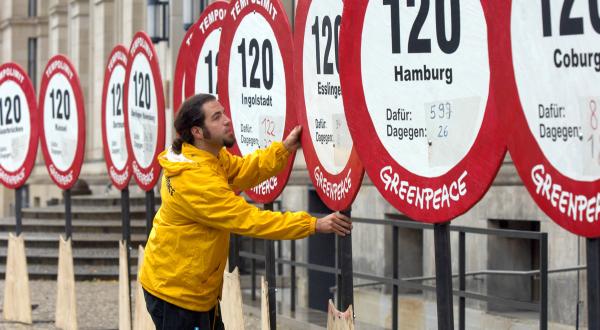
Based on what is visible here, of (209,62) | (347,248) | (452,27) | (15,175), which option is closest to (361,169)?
(347,248)

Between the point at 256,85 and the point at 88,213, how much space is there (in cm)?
1764

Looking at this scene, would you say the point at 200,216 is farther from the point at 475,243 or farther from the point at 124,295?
the point at 475,243

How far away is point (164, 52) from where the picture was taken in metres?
29.7

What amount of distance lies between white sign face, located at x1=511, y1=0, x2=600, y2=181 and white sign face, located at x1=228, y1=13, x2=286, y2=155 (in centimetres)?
325

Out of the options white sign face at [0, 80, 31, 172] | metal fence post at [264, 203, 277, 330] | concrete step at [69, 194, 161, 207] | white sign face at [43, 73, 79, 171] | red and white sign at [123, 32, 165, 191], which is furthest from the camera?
concrete step at [69, 194, 161, 207]

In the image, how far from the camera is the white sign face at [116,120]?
11.9 meters

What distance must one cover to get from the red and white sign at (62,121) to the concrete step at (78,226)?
10076mm

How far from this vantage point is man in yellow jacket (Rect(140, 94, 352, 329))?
6.65m

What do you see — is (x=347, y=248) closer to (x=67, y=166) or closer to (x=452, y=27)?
(x=452, y=27)

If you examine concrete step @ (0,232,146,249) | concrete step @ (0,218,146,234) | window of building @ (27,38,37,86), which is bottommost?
concrete step @ (0,232,146,249)

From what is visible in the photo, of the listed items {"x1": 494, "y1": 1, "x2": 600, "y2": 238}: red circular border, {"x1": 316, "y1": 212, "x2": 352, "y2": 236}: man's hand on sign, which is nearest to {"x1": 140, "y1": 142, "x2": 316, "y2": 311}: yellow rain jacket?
{"x1": 316, "y1": 212, "x2": 352, "y2": 236}: man's hand on sign

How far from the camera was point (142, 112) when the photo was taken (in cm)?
1110

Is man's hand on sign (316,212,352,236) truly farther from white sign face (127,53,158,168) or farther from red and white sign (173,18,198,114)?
white sign face (127,53,158,168)

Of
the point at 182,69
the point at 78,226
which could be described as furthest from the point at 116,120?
the point at 78,226
